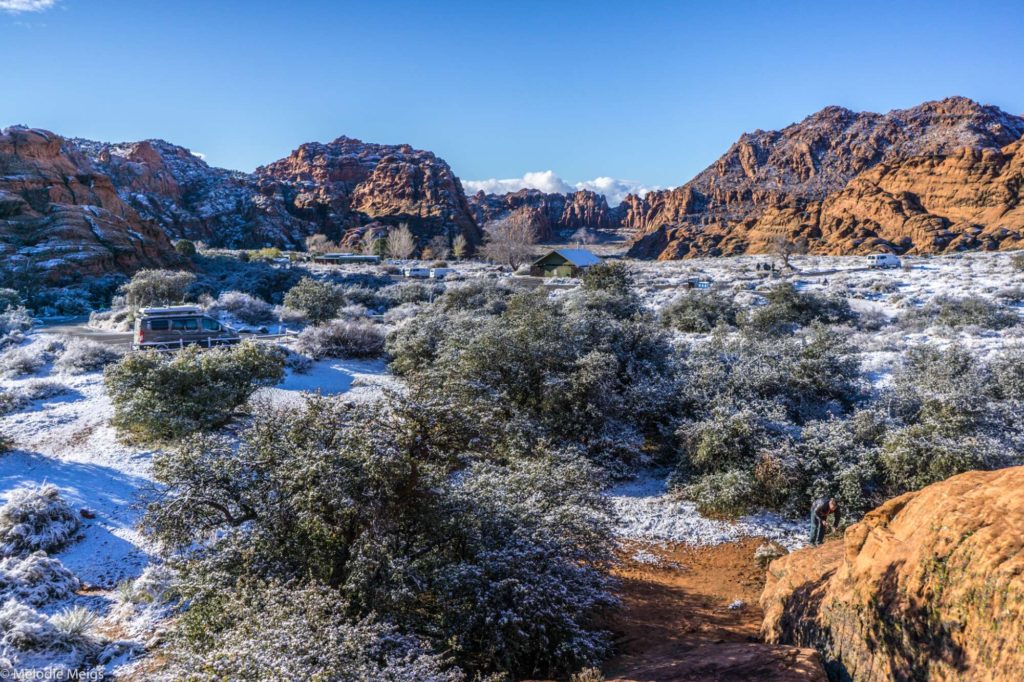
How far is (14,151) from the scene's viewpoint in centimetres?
4397

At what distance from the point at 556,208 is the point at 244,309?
155m

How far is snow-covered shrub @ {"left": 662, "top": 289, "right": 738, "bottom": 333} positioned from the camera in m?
23.8

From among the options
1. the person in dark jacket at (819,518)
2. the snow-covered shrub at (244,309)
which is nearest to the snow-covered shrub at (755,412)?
the person in dark jacket at (819,518)

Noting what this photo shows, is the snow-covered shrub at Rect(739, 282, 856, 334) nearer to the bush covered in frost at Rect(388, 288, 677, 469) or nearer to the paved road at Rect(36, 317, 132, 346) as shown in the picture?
the bush covered in frost at Rect(388, 288, 677, 469)

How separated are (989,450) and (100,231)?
170 feet

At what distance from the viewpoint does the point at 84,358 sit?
17.4 meters

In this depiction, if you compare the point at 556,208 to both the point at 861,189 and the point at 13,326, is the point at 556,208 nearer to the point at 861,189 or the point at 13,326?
the point at 861,189

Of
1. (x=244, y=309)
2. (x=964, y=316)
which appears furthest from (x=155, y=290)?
(x=964, y=316)

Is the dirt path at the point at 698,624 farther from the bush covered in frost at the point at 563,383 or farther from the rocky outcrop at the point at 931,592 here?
the bush covered in frost at the point at 563,383

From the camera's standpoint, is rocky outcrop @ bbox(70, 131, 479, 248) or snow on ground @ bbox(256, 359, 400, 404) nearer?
snow on ground @ bbox(256, 359, 400, 404)

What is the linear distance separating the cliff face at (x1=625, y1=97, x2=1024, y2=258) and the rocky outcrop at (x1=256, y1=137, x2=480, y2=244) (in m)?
42.1

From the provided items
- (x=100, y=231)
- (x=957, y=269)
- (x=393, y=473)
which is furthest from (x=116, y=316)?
(x=957, y=269)

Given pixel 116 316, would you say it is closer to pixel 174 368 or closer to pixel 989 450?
pixel 174 368

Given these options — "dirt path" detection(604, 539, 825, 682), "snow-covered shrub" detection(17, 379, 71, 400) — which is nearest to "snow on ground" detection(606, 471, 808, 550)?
"dirt path" detection(604, 539, 825, 682)
